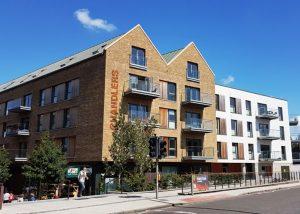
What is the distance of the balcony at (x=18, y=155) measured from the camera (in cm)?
3903

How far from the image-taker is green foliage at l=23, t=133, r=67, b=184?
2900cm

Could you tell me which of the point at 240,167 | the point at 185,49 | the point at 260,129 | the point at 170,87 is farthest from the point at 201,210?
the point at 260,129

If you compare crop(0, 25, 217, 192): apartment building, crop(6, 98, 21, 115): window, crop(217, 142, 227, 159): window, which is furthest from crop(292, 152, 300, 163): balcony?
crop(6, 98, 21, 115): window

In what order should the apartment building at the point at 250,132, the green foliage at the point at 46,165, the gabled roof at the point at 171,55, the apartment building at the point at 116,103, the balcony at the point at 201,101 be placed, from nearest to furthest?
the green foliage at the point at 46,165
the apartment building at the point at 116,103
the balcony at the point at 201,101
the gabled roof at the point at 171,55
the apartment building at the point at 250,132

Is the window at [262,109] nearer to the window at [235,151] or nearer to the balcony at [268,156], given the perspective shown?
the balcony at [268,156]

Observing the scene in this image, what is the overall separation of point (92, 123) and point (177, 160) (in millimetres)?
8817

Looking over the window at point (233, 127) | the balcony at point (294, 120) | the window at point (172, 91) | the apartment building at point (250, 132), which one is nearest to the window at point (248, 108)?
the apartment building at point (250, 132)

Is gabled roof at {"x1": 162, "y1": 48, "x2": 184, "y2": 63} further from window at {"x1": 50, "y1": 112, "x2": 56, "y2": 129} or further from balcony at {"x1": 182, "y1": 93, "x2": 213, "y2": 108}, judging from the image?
window at {"x1": 50, "y1": 112, "x2": 56, "y2": 129}

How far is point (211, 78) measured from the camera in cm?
4106

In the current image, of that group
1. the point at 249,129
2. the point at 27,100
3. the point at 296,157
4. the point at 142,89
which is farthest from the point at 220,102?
the point at 296,157

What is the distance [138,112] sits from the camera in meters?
33.7

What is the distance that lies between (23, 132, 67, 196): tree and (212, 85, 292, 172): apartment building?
18.2m

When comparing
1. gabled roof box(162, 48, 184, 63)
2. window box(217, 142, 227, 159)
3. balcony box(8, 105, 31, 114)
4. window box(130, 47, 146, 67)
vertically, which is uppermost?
gabled roof box(162, 48, 184, 63)

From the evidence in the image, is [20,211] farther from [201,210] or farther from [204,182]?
[204,182]
